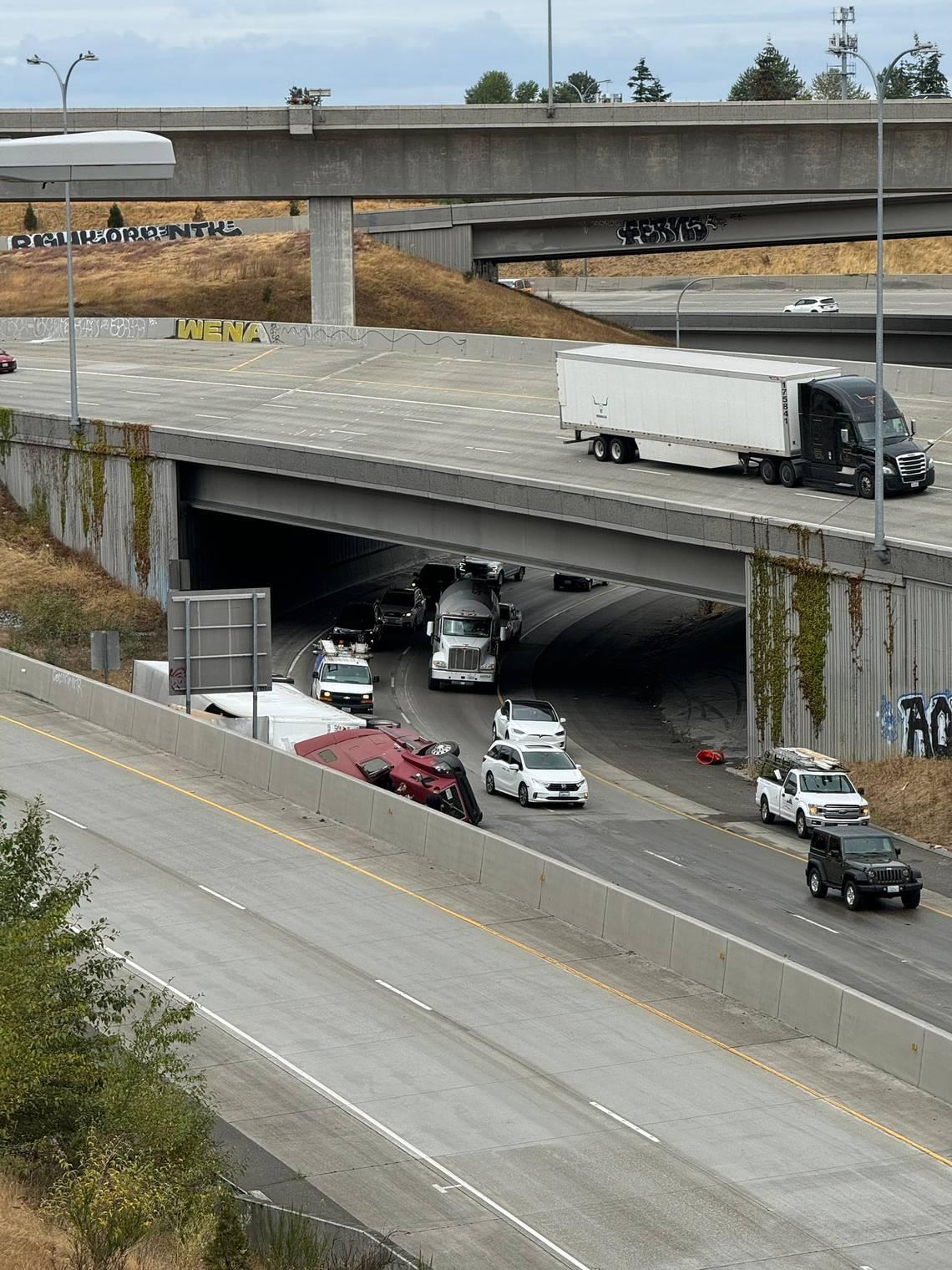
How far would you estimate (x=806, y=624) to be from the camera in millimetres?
43375

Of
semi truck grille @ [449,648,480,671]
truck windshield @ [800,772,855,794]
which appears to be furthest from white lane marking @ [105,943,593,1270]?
semi truck grille @ [449,648,480,671]

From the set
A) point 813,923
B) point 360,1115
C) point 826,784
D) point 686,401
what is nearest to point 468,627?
point 686,401

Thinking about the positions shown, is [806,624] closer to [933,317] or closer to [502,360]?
[502,360]

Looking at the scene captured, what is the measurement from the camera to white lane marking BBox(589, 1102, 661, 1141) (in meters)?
22.8

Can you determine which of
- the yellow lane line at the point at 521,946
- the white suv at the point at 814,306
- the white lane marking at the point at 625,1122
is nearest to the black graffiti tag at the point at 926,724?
the yellow lane line at the point at 521,946

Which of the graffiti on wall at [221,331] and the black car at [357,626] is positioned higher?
the graffiti on wall at [221,331]

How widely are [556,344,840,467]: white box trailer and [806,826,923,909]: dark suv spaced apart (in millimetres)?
16252

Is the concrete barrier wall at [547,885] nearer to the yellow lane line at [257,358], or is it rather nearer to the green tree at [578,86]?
the yellow lane line at [257,358]

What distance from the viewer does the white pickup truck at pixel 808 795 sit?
38.4m

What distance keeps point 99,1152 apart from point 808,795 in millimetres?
24044

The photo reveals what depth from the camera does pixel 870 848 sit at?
33906mm

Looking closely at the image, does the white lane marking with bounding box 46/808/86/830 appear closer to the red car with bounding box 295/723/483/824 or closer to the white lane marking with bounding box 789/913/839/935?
the red car with bounding box 295/723/483/824

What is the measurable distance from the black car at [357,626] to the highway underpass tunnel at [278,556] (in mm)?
3287

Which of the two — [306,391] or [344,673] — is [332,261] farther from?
[344,673]
